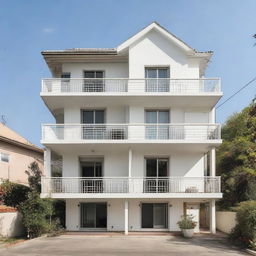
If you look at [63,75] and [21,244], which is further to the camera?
[63,75]

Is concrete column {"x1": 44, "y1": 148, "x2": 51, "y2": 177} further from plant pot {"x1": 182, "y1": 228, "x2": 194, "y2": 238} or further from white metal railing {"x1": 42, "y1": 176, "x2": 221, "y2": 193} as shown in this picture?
plant pot {"x1": 182, "y1": 228, "x2": 194, "y2": 238}

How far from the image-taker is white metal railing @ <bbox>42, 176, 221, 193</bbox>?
819 inches

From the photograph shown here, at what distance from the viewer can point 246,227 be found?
15.8m

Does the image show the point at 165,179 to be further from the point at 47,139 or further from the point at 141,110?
the point at 47,139

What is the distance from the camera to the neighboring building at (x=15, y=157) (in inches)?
1006

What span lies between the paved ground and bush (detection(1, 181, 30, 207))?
17.2 ft

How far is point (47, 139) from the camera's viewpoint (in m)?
21.0


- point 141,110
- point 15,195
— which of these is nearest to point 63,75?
point 141,110

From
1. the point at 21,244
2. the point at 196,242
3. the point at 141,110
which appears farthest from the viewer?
the point at 141,110

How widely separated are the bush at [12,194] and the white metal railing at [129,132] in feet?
15.8

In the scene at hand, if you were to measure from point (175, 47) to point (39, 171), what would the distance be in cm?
1670

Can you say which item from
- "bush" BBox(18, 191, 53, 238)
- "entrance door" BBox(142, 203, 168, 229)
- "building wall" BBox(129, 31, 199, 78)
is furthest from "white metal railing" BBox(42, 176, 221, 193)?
"building wall" BBox(129, 31, 199, 78)

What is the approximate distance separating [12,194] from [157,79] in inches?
493

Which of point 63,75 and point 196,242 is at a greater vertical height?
point 63,75
